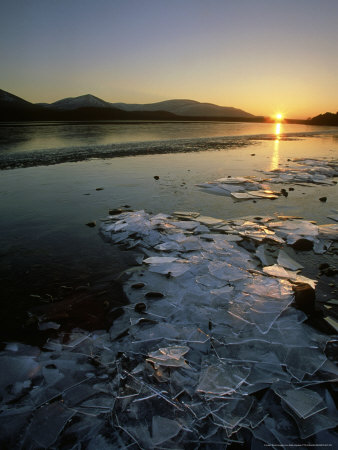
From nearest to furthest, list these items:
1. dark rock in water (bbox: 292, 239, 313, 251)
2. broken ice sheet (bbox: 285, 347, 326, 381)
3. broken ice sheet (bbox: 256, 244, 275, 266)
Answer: broken ice sheet (bbox: 285, 347, 326, 381)
broken ice sheet (bbox: 256, 244, 275, 266)
dark rock in water (bbox: 292, 239, 313, 251)

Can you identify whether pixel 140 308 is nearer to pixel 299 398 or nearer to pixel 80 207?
pixel 299 398

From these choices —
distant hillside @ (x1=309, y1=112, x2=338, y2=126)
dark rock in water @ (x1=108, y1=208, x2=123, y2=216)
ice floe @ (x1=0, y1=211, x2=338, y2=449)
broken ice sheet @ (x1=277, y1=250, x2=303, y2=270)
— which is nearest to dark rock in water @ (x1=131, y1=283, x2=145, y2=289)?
ice floe @ (x1=0, y1=211, x2=338, y2=449)

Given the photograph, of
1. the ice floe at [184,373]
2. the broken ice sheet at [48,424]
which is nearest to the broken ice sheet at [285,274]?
the ice floe at [184,373]

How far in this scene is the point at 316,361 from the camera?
1775 mm

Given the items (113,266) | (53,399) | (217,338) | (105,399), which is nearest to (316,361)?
(217,338)

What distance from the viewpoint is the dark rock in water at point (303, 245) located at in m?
3.33

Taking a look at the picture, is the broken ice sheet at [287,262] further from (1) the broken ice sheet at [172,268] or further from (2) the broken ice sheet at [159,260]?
(2) the broken ice sheet at [159,260]

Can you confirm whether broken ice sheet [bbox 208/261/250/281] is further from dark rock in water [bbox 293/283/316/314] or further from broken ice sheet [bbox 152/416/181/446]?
broken ice sheet [bbox 152/416/181/446]

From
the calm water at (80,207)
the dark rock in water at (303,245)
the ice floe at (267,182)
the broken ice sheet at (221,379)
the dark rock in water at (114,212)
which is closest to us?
the broken ice sheet at (221,379)

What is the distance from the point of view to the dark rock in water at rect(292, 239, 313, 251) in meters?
3.33

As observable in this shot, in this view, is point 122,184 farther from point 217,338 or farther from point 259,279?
point 217,338

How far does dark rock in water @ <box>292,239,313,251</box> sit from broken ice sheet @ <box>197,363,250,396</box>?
2.06 meters

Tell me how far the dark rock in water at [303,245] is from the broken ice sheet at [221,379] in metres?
2.06

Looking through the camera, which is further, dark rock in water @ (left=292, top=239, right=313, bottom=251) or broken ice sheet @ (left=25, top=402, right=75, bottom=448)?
dark rock in water @ (left=292, top=239, right=313, bottom=251)
